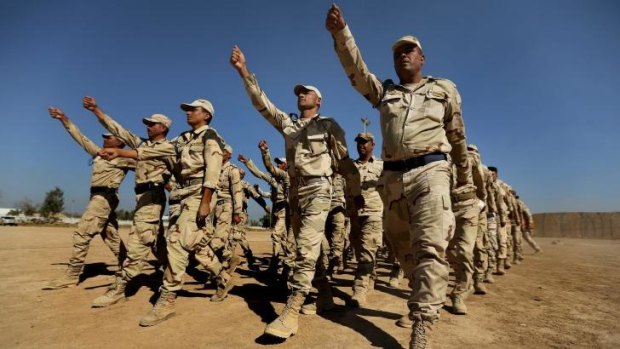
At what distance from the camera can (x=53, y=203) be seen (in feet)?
189

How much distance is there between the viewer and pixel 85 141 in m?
5.78

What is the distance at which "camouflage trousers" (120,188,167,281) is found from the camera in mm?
4703

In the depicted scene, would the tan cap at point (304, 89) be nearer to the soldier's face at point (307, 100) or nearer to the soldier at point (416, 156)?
the soldier's face at point (307, 100)

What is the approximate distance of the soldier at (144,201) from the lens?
4652mm

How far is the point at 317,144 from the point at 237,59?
1333 millimetres

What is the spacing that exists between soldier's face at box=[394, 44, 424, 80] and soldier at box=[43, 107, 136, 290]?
4.99 metres

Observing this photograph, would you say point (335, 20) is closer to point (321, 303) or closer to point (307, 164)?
point (307, 164)

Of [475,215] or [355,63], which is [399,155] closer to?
[355,63]

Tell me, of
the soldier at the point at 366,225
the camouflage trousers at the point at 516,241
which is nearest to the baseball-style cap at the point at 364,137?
the soldier at the point at 366,225

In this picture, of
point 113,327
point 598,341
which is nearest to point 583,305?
point 598,341

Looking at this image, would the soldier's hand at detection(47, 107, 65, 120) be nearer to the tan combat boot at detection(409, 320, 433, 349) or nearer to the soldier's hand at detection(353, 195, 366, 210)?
the soldier's hand at detection(353, 195, 366, 210)

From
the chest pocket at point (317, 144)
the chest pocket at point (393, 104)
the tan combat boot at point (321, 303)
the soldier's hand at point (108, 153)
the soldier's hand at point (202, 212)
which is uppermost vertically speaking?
the chest pocket at point (393, 104)

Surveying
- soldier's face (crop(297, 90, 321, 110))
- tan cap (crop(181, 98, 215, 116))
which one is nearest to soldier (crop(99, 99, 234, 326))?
tan cap (crop(181, 98, 215, 116))

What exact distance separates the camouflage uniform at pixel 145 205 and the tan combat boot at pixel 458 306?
13.4 feet
